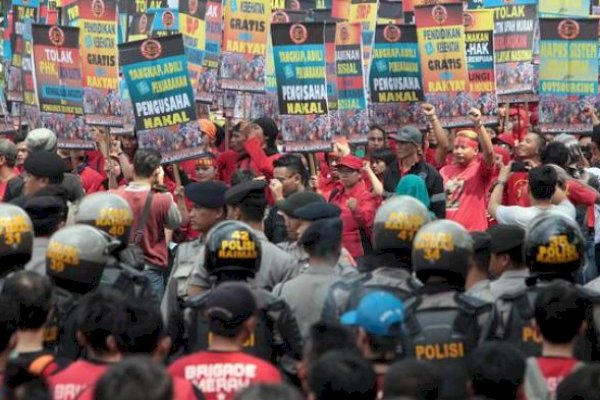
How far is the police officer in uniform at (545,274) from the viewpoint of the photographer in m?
8.43

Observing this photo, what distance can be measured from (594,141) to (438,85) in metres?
2.21

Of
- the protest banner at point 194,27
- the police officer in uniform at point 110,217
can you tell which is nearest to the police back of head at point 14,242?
the police officer in uniform at point 110,217

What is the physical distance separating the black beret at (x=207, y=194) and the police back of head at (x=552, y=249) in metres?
2.80

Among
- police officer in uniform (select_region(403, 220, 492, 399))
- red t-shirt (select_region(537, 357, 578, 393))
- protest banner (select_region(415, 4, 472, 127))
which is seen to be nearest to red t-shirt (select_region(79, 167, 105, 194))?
protest banner (select_region(415, 4, 472, 127))

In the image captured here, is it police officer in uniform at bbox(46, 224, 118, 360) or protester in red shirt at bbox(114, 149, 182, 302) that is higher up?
police officer in uniform at bbox(46, 224, 118, 360)

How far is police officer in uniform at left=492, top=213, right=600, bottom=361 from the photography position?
843 centimetres

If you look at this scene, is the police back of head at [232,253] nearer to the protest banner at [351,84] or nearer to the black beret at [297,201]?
the black beret at [297,201]

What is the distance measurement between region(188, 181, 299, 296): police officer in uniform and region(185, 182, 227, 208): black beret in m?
0.16

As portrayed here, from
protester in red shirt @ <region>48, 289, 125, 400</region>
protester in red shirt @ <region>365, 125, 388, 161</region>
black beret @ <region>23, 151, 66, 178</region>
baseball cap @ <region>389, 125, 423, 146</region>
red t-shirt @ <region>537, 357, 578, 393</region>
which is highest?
protester in red shirt @ <region>48, 289, 125, 400</region>

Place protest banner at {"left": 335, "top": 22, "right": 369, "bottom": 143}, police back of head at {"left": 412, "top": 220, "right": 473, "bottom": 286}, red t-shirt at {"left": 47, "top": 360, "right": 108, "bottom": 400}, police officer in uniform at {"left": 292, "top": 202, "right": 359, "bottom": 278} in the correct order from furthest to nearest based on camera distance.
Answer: protest banner at {"left": 335, "top": 22, "right": 369, "bottom": 143} < police officer in uniform at {"left": 292, "top": 202, "right": 359, "bottom": 278} < police back of head at {"left": 412, "top": 220, "right": 473, "bottom": 286} < red t-shirt at {"left": 47, "top": 360, "right": 108, "bottom": 400}

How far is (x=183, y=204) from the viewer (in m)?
13.8

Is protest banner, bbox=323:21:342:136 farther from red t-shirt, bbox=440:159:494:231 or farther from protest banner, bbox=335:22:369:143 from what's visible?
red t-shirt, bbox=440:159:494:231

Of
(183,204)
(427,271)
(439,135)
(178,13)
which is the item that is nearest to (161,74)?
(183,204)

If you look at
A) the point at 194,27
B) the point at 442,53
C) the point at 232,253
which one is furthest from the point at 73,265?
the point at 194,27
